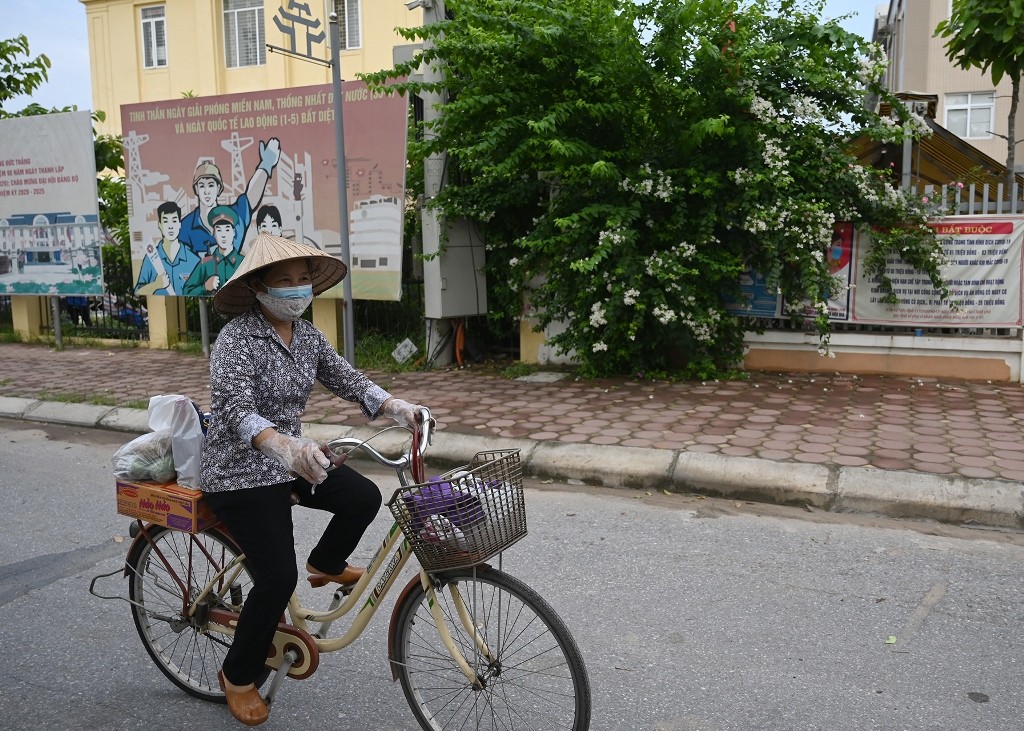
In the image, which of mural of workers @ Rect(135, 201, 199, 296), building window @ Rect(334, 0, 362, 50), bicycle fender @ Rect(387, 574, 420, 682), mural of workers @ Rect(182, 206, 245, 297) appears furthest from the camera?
building window @ Rect(334, 0, 362, 50)

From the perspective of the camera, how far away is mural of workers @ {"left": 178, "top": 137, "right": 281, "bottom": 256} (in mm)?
10508

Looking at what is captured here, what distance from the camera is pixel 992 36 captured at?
325 inches

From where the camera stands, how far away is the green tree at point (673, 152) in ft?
26.3

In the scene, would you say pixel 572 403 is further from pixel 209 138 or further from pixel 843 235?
pixel 209 138

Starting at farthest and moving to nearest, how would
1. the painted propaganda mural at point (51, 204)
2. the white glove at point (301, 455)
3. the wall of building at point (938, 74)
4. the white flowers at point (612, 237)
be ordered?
1. the wall of building at point (938, 74)
2. the painted propaganda mural at point (51, 204)
3. the white flowers at point (612, 237)
4. the white glove at point (301, 455)

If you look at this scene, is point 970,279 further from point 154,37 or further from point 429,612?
point 154,37

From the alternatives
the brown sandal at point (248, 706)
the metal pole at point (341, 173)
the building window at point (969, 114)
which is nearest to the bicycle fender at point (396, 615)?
the brown sandal at point (248, 706)

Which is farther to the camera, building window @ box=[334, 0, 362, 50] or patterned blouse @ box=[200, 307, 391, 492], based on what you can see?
building window @ box=[334, 0, 362, 50]

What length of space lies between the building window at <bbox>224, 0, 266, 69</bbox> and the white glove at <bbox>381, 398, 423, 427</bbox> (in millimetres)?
20707

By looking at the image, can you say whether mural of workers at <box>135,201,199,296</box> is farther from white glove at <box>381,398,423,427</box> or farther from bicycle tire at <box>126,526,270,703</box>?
white glove at <box>381,398,423,427</box>

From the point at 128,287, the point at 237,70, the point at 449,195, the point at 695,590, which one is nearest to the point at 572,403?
the point at 449,195

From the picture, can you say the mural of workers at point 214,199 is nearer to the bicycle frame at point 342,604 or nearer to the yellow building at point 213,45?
the bicycle frame at point 342,604

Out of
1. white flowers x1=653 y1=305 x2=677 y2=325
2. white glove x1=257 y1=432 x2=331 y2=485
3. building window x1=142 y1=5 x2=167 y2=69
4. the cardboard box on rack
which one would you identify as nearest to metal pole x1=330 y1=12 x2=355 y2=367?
white flowers x1=653 y1=305 x2=677 y2=325

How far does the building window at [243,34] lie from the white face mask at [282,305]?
20.6 meters
